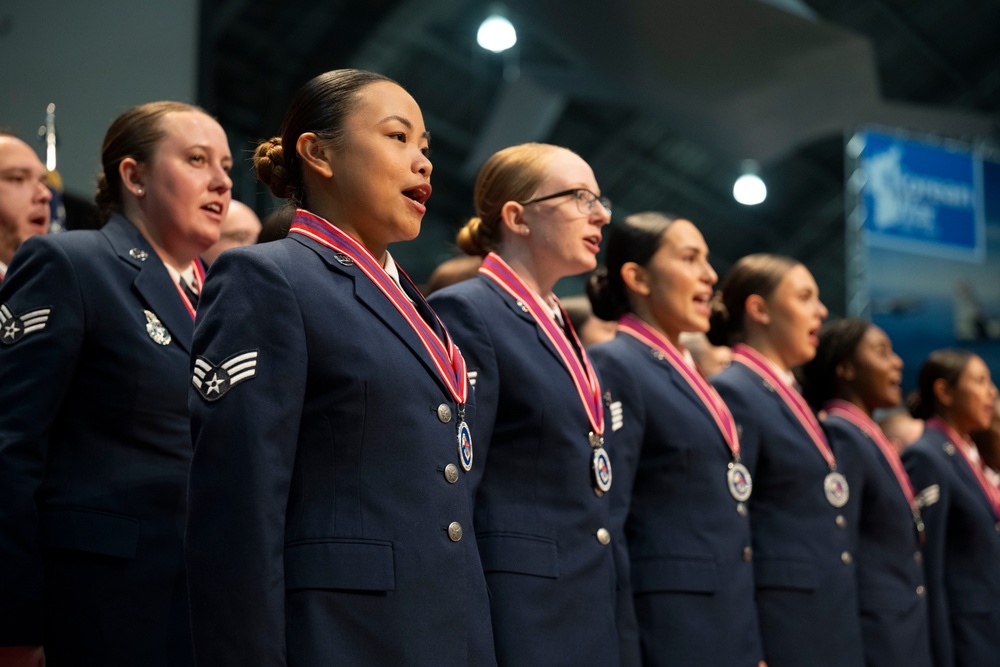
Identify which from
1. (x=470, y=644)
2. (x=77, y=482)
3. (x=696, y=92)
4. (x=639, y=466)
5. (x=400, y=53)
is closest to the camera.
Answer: (x=470, y=644)

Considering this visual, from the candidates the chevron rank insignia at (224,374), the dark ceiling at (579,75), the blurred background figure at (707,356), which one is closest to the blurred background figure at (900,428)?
the blurred background figure at (707,356)

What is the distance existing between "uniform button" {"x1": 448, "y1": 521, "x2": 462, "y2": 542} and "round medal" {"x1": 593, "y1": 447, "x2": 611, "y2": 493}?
77cm

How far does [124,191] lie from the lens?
8.58 feet

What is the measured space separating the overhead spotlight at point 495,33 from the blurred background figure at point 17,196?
4.87 meters

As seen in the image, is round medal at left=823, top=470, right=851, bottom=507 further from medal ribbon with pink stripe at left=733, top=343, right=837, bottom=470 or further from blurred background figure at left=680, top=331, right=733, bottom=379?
blurred background figure at left=680, top=331, right=733, bottom=379

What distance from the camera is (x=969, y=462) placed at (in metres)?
4.69

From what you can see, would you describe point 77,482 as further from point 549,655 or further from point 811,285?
point 811,285

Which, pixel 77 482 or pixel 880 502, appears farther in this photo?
pixel 880 502

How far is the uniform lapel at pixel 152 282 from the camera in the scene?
2.39m

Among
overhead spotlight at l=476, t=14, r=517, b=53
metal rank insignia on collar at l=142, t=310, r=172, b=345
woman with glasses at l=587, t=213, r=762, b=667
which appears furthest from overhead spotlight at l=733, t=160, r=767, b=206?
metal rank insignia on collar at l=142, t=310, r=172, b=345

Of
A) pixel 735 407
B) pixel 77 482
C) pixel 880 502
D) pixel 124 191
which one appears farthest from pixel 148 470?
pixel 880 502

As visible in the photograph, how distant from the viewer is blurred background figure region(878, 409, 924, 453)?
588 centimetres

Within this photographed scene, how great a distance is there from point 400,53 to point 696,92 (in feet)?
Result: 6.68

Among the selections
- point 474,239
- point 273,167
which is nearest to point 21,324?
point 273,167
